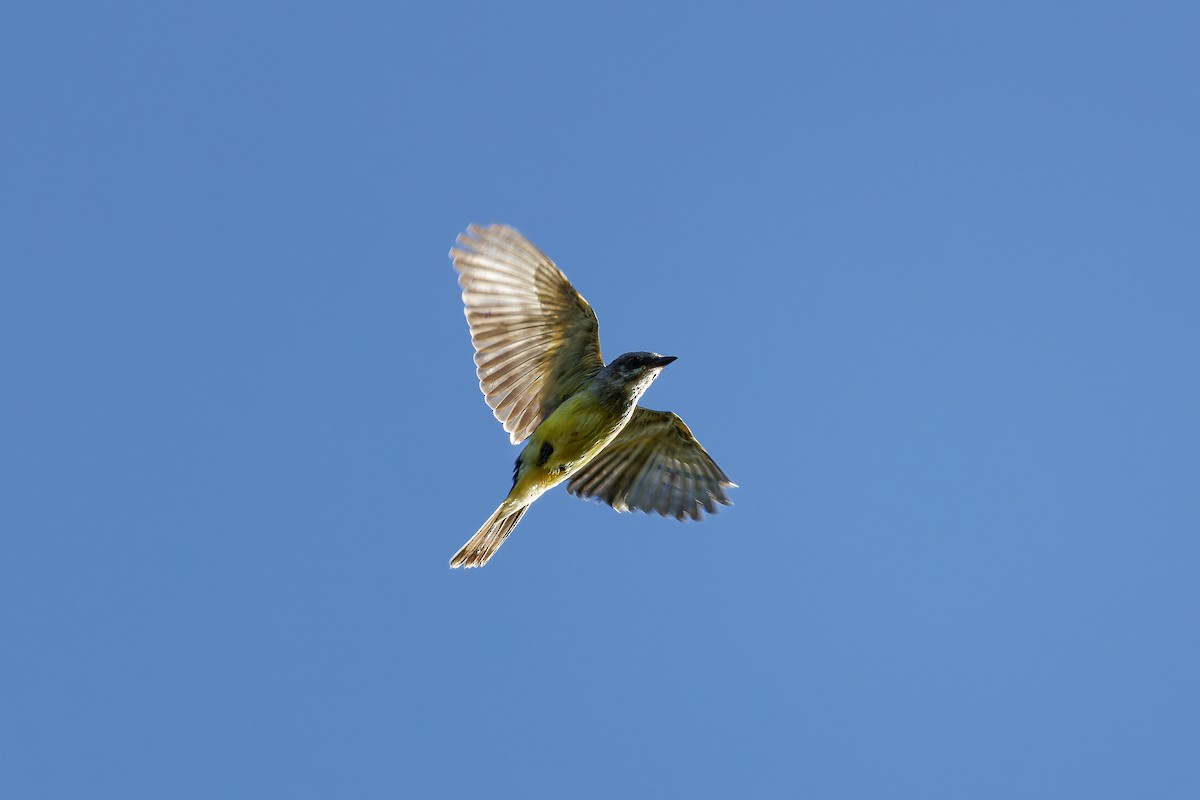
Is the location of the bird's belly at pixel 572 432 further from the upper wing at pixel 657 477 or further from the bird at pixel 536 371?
the upper wing at pixel 657 477

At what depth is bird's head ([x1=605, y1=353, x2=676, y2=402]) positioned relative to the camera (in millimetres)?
12516

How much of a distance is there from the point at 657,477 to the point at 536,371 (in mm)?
1912

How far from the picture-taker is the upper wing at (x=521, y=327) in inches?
503

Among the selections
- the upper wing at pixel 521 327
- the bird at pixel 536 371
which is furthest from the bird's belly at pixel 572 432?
the upper wing at pixel 521 327

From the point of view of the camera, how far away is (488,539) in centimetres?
1295

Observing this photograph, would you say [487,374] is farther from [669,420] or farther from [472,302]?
[669,420]

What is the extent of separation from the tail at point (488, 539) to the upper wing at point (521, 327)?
0.73 metres

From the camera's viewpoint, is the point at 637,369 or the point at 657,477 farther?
the point at 657,477

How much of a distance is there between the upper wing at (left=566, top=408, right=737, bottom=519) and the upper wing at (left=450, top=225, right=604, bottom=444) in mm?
1149

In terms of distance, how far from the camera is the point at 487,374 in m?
13.0

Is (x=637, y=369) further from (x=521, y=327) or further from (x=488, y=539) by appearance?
(x=488, y=539)

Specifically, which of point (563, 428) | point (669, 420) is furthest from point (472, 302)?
point (669, 420)

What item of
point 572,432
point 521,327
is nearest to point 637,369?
point 572,432

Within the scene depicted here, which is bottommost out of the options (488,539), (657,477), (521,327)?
(488,539)
